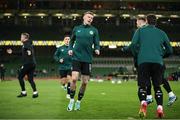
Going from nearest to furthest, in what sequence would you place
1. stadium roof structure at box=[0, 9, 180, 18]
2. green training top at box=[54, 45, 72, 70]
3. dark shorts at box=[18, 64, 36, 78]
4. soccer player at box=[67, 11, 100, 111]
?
1. soccer player at box=[67, 11, 100, 111]
2. dark shorts at box=[18, 64, 36, 78]
3. green training top at box=[54, 45, 72, 70]
4. stadium roof structure at box=[0, 9, 180, 18]

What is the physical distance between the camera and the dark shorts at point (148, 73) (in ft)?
32.7

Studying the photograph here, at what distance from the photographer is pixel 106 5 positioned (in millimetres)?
60219

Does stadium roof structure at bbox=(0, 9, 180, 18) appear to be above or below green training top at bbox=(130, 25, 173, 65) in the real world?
below

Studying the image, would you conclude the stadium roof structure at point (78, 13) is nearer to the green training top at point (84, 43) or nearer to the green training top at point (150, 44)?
the green training top at point (84, 43)

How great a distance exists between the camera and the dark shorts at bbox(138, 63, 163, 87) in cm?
998

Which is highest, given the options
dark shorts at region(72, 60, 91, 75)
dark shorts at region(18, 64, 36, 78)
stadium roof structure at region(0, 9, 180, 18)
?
dark shorts at region(72, 60, 91, 75)

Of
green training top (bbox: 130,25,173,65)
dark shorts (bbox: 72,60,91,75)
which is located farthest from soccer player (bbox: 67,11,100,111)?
green training top (bbox: 130,25,173,65)

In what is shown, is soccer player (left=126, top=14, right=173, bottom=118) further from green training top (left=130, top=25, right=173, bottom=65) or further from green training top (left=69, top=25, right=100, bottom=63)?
green training top (left=69, top=25, right=100, bottom=63)

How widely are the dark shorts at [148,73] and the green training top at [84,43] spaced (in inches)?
71.7

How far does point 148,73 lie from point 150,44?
593mm

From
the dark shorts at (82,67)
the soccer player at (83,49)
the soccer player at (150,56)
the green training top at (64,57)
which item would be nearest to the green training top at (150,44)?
the soccer player at (150,56)

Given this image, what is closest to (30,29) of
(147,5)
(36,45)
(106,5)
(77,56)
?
(36,45)

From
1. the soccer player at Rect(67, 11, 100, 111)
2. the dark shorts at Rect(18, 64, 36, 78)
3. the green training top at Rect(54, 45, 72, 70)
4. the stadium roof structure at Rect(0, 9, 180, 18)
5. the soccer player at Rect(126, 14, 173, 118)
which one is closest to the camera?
the soccer player at Rect(126, 14, 173, 118)

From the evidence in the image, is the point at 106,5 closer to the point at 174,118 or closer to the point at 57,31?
the point at 57,31
